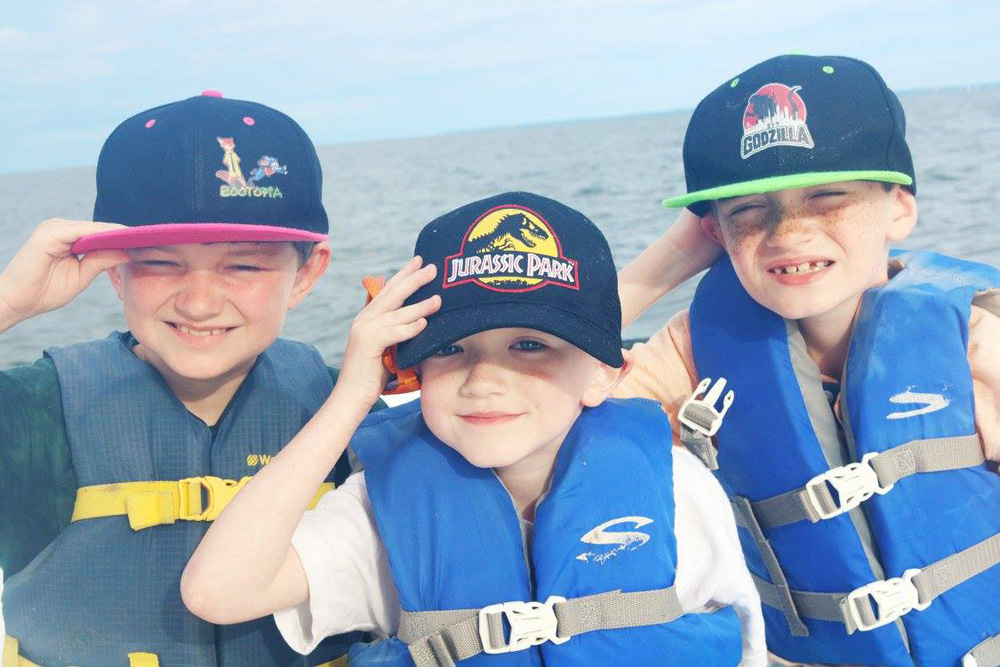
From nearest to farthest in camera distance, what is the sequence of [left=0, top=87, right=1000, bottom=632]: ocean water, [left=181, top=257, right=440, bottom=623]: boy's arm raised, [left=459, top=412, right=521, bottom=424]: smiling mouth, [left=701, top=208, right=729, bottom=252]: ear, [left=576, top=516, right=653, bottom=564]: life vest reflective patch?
1. [left=181, top=257, right=440, bottom=623]: boy's arm raised
2. [left=459, top=412, right=521, bottom=424]: smiling mouth
3. [left=576, top=516, right=653, bottom=564]: life vest reflective patch
4. [left=701, top=208, right=729, bottom=252]: ear
5. [left=0, top=87, right=1000, bottom=632]: ocean water

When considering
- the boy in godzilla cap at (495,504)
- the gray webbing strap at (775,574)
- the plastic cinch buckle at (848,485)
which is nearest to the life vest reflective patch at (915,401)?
the plastic cinch buckle at (848,485)

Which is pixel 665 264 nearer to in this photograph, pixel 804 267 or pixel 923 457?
pixel 804 267

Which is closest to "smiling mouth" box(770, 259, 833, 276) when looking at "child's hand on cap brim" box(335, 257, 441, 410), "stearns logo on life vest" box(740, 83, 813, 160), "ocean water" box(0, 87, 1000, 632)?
"stearns logo on life vest" box(740, 83, 813, 160)

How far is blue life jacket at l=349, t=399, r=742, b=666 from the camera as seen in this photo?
2.38 meters

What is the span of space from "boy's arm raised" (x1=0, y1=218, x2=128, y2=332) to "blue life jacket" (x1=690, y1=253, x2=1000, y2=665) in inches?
70.8

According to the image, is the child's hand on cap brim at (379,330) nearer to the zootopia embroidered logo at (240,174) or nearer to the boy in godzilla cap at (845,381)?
the zootopia embroidered logo at (240,174)

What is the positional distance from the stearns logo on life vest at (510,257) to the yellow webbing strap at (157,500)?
94 cm

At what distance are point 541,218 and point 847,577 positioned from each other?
4.62 feet

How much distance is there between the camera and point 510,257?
2.23m

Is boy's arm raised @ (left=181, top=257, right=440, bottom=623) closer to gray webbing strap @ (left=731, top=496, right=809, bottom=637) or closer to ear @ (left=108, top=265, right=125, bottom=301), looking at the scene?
ear @ (left=108, top=265, right=125, bottom=301)

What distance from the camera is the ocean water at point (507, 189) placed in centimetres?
1079

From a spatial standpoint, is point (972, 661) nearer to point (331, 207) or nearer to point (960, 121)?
point (331, 207)

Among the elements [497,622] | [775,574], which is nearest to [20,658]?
[497,622]

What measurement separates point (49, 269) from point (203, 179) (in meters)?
0.45
